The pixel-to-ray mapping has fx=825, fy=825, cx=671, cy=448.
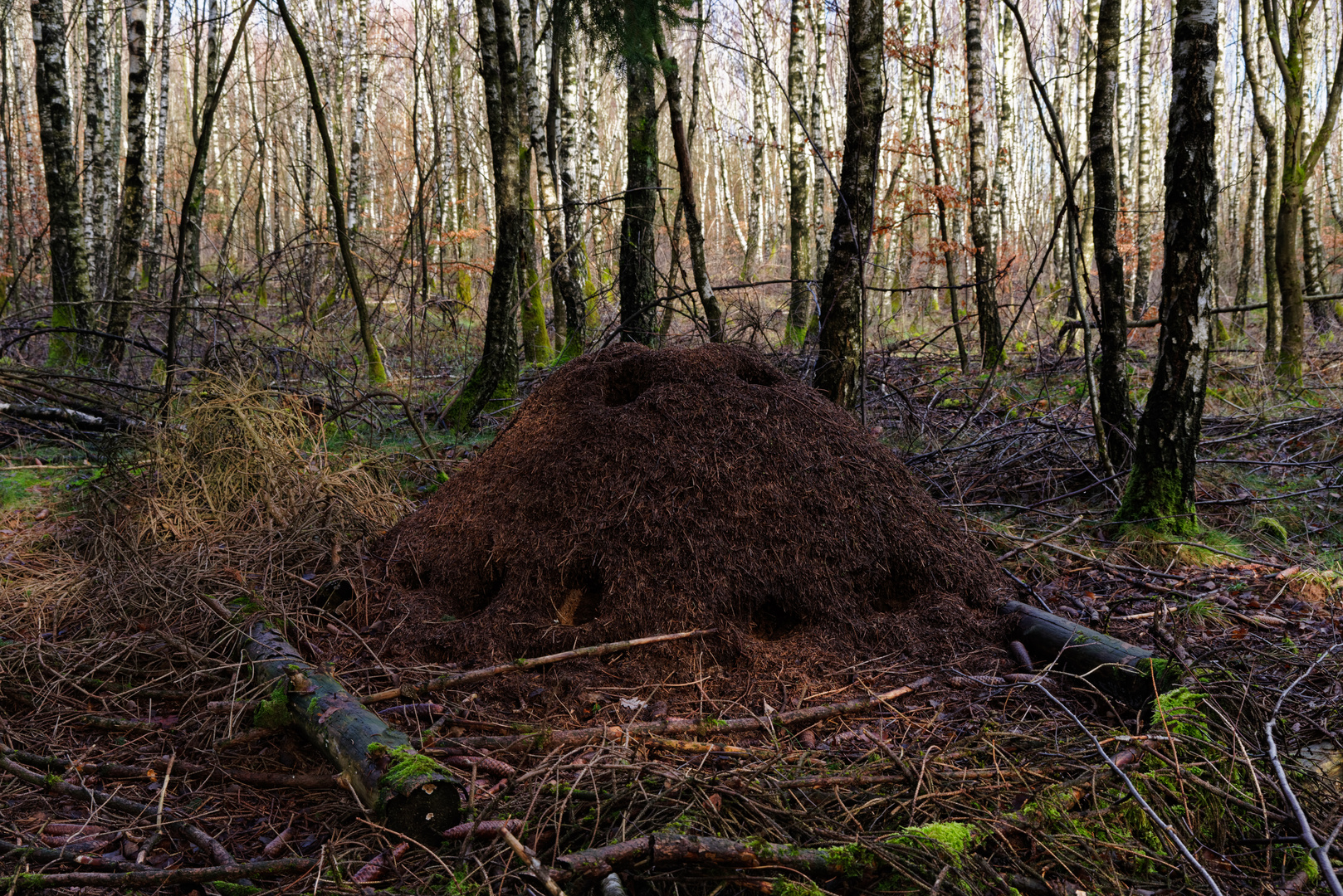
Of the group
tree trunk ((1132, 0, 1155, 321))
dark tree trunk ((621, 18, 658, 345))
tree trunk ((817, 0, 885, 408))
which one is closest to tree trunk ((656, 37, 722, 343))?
dark tree trunk ((621, 18, 658, 345))

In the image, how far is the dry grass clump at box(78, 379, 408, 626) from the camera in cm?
398

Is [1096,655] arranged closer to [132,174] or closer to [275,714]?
[275,714]

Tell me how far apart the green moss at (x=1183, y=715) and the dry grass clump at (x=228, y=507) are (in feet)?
11.5

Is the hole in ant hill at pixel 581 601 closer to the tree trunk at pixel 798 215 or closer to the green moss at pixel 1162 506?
the green moss at pixel 1162 506

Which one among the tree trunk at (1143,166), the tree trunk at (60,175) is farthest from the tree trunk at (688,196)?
the tree trunk at (1143,166)

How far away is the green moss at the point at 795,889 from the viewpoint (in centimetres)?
203

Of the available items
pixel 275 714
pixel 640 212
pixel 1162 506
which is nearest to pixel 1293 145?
pixel 1162 506

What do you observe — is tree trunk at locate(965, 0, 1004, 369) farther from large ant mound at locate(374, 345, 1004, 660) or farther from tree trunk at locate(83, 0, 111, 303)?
tree trunk at locate(83, 0, 111, 303)

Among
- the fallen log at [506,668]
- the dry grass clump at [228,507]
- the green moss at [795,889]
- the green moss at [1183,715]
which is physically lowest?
the green moss at [795,889]

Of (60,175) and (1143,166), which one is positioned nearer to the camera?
(60,175)

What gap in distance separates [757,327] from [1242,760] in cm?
463

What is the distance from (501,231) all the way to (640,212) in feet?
3.92

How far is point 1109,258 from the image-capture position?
5652 mm

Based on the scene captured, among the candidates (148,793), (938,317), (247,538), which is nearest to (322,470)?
(247,538)
